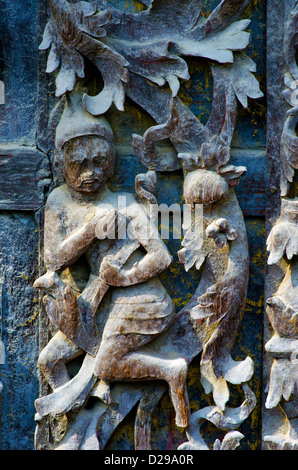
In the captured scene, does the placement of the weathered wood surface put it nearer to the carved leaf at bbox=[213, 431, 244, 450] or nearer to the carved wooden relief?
the carved wooden relief

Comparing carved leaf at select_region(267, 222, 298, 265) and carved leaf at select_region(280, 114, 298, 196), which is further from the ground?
carved leaf at select_region(280, 114, 298, 196)

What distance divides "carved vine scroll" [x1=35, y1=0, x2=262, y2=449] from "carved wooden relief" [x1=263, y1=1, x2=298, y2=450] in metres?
0.10

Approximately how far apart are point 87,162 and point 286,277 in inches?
30.3

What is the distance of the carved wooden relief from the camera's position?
245cm

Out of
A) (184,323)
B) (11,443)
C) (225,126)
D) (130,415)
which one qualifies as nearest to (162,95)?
(225,126)

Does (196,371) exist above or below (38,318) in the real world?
below

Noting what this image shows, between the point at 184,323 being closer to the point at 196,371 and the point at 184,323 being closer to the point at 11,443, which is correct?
the point at 196,371

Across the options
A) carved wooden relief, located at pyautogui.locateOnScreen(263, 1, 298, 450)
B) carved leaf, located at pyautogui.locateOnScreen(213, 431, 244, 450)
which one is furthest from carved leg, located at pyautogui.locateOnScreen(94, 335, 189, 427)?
carved wooden relief, located at pyautogui.locateOnScreen(263, 1, 298, 450)

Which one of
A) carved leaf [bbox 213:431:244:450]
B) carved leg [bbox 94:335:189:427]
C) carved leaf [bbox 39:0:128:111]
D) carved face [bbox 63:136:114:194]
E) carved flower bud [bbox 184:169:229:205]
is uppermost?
carved leaf [bbox 39:0:128:111]

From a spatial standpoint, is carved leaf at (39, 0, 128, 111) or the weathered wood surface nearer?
carved leaf at (39, 0, 128, 111)

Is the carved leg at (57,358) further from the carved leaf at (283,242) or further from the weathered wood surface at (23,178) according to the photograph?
the carved leaf at (283,242)

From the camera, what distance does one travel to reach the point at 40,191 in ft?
8.11

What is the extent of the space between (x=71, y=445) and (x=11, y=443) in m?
0.24

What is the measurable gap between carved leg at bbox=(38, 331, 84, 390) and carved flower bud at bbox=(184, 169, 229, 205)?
625 millimetres
